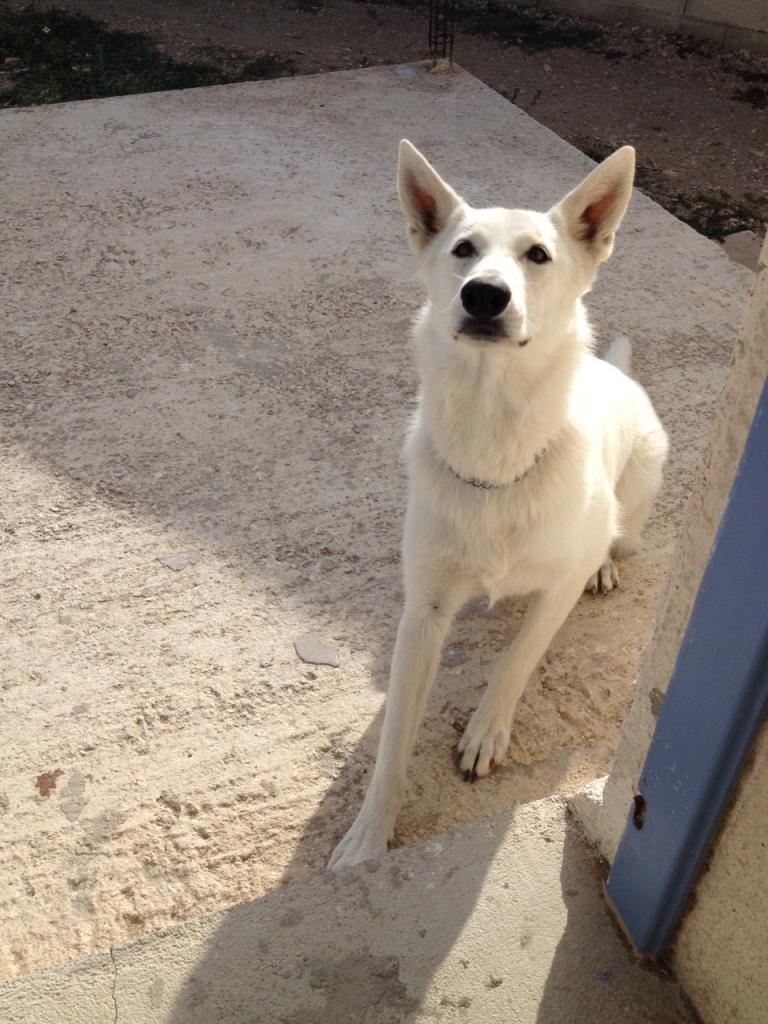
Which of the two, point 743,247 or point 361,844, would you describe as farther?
point 743,247

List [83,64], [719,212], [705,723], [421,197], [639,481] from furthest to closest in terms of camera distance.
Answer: [83,64]
[719,212]
[639,481]
[421,197]
[705,723]

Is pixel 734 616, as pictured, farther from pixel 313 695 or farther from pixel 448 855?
pixel 313 695

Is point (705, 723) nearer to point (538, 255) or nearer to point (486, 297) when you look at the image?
point (486, 297)

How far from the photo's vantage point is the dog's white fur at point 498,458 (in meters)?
2.20

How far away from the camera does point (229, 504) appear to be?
3.13 m

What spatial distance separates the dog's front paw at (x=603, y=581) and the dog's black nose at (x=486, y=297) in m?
1.07

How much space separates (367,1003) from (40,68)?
697cm

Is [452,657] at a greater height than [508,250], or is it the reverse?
[508,250]

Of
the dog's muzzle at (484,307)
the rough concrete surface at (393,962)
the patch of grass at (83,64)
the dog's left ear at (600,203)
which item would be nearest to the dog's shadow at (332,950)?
the rough concrete surface at (393,962)

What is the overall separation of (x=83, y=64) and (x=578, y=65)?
3.73 m

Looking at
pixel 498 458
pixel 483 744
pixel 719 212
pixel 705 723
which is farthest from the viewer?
pixel 719 212

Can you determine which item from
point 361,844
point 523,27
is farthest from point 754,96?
point 361,844

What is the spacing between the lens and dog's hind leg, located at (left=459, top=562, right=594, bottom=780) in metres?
2.34

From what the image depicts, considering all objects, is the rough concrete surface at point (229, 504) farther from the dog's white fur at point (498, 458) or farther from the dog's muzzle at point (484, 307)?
the dog's muzzle at point (484, 307)
